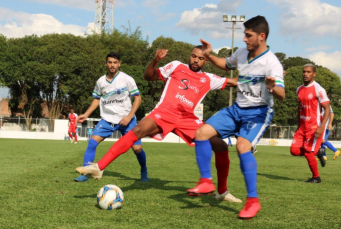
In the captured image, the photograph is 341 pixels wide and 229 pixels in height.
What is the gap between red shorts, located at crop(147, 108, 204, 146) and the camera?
5594mm

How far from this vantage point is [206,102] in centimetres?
5244

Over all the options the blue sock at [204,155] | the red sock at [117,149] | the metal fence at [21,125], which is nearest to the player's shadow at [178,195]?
the blue sock at [204,155]

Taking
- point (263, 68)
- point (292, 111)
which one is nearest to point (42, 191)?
point (263, 68)

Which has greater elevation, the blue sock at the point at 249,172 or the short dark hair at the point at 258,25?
the short dark hair at the point at 258,25

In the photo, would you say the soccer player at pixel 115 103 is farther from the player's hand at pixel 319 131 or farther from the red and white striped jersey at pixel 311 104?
the red and white striped jersey at pixel 311 104

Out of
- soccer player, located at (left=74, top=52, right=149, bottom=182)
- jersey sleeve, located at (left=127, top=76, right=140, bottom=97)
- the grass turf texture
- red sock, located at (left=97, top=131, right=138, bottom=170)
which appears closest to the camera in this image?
the grass turf texture

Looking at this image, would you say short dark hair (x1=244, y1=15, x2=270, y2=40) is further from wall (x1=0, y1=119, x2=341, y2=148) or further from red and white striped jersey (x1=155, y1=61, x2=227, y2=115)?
wall (x1=0, y1=119, x2=341, y2=148)

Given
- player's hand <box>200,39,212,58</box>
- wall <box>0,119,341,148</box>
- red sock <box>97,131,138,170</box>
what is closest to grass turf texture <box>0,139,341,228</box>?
red sock <box>97,131,138,170</box>

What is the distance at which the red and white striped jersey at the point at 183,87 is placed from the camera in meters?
5.77

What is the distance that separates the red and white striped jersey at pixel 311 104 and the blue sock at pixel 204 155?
4124 mm

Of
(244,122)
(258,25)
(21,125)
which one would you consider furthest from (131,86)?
(21,125)

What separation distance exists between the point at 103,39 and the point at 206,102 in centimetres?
1644

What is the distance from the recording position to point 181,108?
18.9 ft

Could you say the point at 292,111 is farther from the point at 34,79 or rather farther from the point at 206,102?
the point at 34,79
